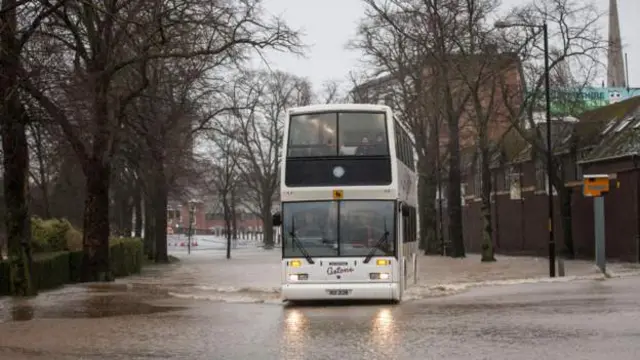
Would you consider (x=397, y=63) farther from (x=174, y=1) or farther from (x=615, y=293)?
(x=615, y=293)

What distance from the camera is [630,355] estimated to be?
11.4 metres

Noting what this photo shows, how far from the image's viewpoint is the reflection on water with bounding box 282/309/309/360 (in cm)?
1242

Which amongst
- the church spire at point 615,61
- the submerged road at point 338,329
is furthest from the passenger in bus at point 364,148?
the church spire at point 615,61

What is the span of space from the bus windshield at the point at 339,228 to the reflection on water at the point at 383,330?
1830mm

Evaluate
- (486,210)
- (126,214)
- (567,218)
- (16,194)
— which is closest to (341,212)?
(16,194)

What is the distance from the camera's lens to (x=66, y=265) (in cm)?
3008

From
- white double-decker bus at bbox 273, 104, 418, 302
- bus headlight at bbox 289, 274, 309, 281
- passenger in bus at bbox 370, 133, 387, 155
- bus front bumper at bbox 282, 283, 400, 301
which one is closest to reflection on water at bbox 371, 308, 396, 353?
bus front bumper at bbox 282, 283, 400, 301

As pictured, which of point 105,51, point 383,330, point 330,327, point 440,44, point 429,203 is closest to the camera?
point 383,330

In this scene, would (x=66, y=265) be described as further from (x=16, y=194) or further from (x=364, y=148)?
(x=364, y=148)

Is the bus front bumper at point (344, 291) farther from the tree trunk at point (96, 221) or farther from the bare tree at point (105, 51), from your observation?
the tree trunk at point (96, 221)

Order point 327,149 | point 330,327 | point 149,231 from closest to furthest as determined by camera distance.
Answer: point 330,327
point 327,149
point 149,231

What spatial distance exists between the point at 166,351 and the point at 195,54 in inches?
638

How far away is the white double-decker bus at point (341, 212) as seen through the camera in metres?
19.9

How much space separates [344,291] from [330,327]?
13.7 ft
